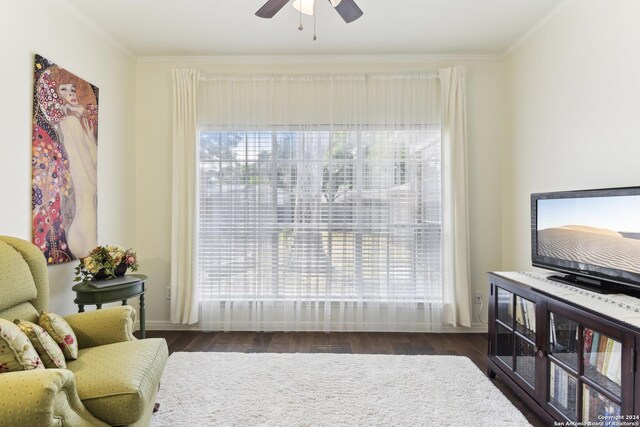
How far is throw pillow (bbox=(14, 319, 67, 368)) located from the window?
1.85 metres

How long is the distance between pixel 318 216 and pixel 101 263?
75.1 inches

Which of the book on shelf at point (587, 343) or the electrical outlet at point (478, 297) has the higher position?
the book on shelf at point (587, 343)

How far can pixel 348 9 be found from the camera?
6.91 ft

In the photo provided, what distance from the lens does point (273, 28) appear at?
298cm

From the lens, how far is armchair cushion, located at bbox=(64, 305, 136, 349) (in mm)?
1957

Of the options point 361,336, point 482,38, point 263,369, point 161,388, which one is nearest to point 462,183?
point 482,38

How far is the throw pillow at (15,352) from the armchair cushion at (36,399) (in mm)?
212

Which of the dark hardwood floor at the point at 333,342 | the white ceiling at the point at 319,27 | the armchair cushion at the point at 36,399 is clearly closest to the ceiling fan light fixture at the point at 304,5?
the white ceiling at the point at 319,27

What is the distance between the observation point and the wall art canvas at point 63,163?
236 centimetres

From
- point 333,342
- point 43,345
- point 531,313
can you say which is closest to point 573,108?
point 531,313

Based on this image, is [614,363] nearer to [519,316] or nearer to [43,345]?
[519,316]

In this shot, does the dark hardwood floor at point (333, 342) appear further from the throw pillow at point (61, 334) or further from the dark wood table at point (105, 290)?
the throw pillow at point (61, 334)

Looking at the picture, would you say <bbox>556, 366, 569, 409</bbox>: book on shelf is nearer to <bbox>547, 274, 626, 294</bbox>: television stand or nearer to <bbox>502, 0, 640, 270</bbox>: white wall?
<bbox>547, 274, 626, 294</bbox>: television stand

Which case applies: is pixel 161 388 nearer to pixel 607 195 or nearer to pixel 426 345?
pixel 426 345
